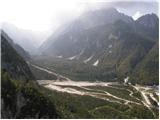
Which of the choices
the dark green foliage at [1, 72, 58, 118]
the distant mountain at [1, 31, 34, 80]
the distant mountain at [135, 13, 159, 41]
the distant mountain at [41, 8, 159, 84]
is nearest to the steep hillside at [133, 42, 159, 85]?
the distant mountain at [41, 8, 159, 84]

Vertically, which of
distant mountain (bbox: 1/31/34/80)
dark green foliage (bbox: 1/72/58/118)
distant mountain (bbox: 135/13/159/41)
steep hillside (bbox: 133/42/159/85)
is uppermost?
distant mountain (bbox: 135/13/159/41)

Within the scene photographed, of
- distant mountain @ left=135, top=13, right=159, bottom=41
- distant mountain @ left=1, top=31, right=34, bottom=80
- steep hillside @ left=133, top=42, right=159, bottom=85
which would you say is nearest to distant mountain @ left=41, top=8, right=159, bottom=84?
A: distant mountain @ left=135, top=13, right=159, bottom=41

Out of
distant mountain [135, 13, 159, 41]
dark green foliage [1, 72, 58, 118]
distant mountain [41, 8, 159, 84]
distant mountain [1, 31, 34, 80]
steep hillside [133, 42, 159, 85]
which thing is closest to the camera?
dark green foliage [1, 72, 58, 118]

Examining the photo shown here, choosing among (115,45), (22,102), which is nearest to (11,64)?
(22,102)

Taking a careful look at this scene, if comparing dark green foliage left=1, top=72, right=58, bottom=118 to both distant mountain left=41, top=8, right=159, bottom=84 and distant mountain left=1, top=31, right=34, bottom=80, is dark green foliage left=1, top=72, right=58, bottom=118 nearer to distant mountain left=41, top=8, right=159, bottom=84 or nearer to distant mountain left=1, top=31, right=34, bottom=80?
distant mountain left=1, top=31, right=34, bottom=80

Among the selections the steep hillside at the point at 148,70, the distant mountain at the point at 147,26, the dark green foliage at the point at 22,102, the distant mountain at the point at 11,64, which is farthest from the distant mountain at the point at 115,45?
the dark green foliage at the point at 22,102

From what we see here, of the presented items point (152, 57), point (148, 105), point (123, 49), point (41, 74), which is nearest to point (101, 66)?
point (123, 49)

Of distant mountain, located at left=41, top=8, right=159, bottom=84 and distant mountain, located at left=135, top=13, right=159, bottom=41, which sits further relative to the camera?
distant mountain, located at left=135, top=13, right=159, bottom=41

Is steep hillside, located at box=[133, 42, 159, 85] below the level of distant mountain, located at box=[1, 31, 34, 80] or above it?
below

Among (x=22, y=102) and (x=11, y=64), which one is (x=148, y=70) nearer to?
(x=11, y=64)

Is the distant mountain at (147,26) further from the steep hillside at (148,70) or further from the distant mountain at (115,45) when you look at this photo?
the steep hillside at (148,70)

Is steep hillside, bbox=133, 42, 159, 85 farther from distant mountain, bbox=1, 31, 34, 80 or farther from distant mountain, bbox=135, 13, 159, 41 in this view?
distant mountain, bbox=135, 13, 159, 41

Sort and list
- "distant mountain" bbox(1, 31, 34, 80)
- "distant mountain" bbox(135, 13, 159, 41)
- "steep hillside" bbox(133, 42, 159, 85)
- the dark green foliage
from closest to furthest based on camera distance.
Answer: the dark green foliage
"distant mountain" bbox(1, 31, 34, 80)
"steep hillside" bbox(133, 42, 159, 85)
"distant mountain" bbox(135, 13, 159, 41)
